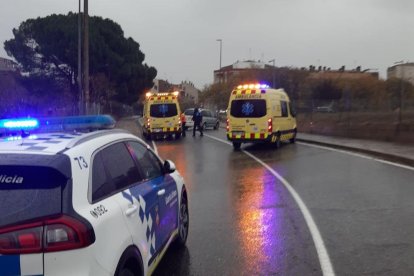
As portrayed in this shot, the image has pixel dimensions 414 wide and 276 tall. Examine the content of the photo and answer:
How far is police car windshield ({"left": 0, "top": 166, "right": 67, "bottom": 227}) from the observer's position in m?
3.13

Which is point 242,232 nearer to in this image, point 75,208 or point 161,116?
point 75,208

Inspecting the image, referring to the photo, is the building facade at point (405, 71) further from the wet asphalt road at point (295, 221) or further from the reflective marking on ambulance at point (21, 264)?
the reflective marking on ambulance at point (21, 264)

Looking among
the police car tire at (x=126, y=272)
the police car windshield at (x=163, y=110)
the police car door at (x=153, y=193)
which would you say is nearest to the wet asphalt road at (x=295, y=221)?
the police car door at (x=153, y=193)

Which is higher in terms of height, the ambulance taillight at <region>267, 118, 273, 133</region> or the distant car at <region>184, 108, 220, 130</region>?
the ambulance taillight at <region>267, 118, 273, 133</region>

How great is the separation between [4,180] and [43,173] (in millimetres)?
247

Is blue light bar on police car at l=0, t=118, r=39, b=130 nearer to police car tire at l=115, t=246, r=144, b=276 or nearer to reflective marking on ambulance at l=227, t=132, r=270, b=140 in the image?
police car tire at l=115, t=246, r=144, b=276

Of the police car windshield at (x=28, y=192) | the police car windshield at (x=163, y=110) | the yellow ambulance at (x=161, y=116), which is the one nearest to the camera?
the police car windshield at (x=28, y=192)

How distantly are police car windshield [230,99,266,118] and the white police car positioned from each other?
16653 millimetres

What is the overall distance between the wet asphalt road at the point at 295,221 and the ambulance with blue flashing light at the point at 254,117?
6.28 meters

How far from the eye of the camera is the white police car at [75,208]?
305 centimetres

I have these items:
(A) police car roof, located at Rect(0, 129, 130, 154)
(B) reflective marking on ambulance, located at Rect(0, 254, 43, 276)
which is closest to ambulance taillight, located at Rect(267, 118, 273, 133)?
(A) police car roof, located at Rect(0, 129, 130, 154)

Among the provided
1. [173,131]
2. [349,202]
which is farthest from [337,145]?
[349,202]

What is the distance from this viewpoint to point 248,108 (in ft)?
69.9

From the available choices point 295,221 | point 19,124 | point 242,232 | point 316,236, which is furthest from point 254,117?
point 19,124
